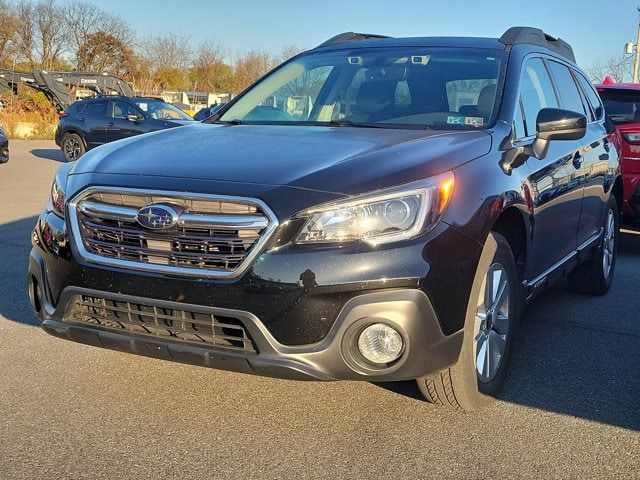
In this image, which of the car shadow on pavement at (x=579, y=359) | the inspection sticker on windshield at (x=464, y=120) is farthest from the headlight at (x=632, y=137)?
the inspection sticker on windshield at (x=464, y=120)

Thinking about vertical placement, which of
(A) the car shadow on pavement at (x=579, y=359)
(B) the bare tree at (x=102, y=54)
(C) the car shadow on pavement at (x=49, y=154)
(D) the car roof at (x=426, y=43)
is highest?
(B) the bare tree at (x=102, y=54)

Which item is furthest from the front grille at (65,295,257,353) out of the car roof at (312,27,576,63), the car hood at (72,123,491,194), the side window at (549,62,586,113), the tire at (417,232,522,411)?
the side window at (549,62,586,113)

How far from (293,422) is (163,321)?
0.75 m

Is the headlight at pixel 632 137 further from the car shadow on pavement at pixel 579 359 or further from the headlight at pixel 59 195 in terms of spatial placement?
the headlight at pixel 59 195

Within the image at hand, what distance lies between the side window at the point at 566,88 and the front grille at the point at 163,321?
3.02 metres

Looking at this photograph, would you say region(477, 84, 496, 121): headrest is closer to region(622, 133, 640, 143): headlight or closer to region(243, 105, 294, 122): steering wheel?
region(243, 105, 294, 122): steering wheel

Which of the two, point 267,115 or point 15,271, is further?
point 15,271

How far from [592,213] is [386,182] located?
9.06ft

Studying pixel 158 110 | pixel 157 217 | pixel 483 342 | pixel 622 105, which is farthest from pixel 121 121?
pixel 483 342

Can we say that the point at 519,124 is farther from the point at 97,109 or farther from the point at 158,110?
the point at 97,109

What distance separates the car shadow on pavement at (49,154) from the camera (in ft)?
60.3

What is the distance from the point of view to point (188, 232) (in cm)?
299

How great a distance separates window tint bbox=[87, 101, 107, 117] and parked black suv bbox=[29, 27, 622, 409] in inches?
572

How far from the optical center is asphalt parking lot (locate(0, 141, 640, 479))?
2926 mm
